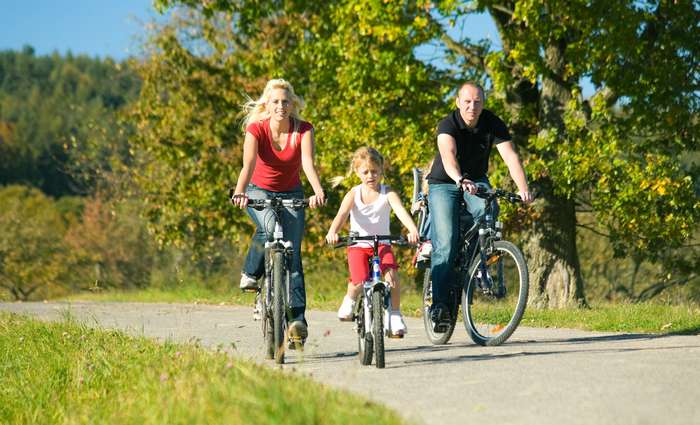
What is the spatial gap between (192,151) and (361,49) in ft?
28.0

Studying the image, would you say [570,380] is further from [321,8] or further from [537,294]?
[321,8]

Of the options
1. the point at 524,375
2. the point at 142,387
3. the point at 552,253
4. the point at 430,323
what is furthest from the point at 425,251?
the point at 552,253

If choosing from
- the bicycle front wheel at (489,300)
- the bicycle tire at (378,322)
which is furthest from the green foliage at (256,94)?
the bicycle tire at (378,322)

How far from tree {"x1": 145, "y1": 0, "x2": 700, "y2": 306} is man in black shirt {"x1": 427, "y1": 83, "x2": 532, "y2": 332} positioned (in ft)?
19.7

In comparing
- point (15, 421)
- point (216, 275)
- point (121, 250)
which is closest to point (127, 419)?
point (15, 421)

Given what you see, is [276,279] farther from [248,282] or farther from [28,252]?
[28,252]

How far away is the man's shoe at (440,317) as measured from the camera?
812 cm

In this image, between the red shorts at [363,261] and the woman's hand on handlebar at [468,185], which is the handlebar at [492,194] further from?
the red shorts at [363,261]

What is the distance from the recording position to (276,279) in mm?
7352

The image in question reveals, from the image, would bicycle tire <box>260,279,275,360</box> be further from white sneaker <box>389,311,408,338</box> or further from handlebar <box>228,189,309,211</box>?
white sneaker <box>389,311,408,338</box>

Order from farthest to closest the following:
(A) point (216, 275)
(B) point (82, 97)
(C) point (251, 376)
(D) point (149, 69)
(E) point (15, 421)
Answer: (B) point (82, 97), (A) point (216, 275), (D) point (149, 69), (E) point (15, 421), (C) point (251, 376)

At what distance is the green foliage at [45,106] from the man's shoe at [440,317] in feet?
175

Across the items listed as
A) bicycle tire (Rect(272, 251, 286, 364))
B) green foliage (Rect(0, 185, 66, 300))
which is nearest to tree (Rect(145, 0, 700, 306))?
bicycle tire (Rect(272, 251, 286, 364))

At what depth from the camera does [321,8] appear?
17.9m
